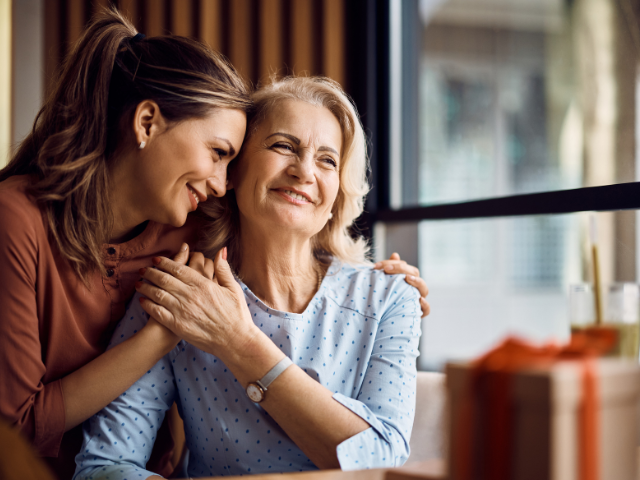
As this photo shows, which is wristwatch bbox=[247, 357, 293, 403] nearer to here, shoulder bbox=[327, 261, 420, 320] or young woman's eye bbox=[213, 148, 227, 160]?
shoulder bbox=[327, 261, 420, 320]

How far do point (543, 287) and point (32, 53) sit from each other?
520 centimetres

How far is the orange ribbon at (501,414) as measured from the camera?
21.0 inches

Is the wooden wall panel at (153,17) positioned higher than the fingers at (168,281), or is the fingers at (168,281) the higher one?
the wooden wall panel at (153,17)

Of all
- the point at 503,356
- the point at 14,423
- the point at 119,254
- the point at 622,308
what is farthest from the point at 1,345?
the point at 622,308

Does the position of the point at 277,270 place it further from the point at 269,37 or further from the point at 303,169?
the point at 269,37

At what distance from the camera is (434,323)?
569 cm

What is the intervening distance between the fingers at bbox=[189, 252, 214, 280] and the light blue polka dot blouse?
0.50 feet

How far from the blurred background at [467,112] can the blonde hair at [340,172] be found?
0.49 meters

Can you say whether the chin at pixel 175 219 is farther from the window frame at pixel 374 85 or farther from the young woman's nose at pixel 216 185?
the window frame at pixel 374 85

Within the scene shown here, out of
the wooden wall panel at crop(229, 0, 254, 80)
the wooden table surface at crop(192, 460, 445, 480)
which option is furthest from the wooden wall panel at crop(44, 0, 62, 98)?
the wooden table surface at crop(192, 460, 445, 480)

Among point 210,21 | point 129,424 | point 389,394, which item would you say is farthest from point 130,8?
point 389,394

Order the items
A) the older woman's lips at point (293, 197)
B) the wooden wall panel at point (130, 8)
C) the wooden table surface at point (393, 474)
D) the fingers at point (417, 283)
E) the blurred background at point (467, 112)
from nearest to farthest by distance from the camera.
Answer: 1. the wooden table surface at point (393, 474)
2. the older woman's lips at point (293, 197)
3. the fingers at point (417, 283)
4. the blurred background at point (467, 112)
5. the wooden wall panel at point (130, 8)

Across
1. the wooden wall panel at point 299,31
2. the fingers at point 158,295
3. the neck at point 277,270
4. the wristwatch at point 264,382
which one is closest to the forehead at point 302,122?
the neck at point 277,270

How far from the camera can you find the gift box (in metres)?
0.52
